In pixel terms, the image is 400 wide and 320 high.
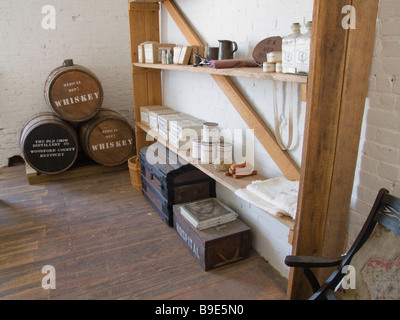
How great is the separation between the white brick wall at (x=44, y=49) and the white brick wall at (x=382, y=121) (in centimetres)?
411

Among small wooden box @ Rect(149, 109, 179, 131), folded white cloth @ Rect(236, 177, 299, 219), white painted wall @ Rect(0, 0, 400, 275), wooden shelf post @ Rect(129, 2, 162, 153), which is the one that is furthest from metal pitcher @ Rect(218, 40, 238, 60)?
wooden shelf post @ Rect(129, 2, 162, 153)

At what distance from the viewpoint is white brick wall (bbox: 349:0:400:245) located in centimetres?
143

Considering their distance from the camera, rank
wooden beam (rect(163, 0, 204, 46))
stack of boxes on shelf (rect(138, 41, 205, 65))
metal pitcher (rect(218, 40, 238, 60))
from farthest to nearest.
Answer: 1. wooden beam (rect(163, 0, 204, 46))
2. stack of boxes on shelf (rect(138, 41, 205, 65))
3. metal pitcher (rect(218, 40, 238, 60))

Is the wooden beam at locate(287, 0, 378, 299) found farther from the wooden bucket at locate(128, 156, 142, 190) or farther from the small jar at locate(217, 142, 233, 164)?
the wooden bucket at locate(128, 156, 142, 190)

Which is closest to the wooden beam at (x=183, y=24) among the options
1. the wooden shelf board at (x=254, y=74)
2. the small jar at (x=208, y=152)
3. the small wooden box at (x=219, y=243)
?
the wooden shelf board at (x=254, y=74)

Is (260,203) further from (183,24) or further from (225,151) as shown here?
(183,24)

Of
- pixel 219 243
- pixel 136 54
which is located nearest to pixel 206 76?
pixel 136 54

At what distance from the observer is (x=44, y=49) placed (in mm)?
4504

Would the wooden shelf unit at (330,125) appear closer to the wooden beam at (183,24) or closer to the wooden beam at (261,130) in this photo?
the wooden beam at (261,130)

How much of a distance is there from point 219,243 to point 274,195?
0.76 meters

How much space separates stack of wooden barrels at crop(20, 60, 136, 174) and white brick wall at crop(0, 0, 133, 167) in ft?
2.10

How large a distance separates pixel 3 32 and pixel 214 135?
3.55 m

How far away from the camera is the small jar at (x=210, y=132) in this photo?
254cm

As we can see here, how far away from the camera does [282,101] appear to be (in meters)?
2.12
